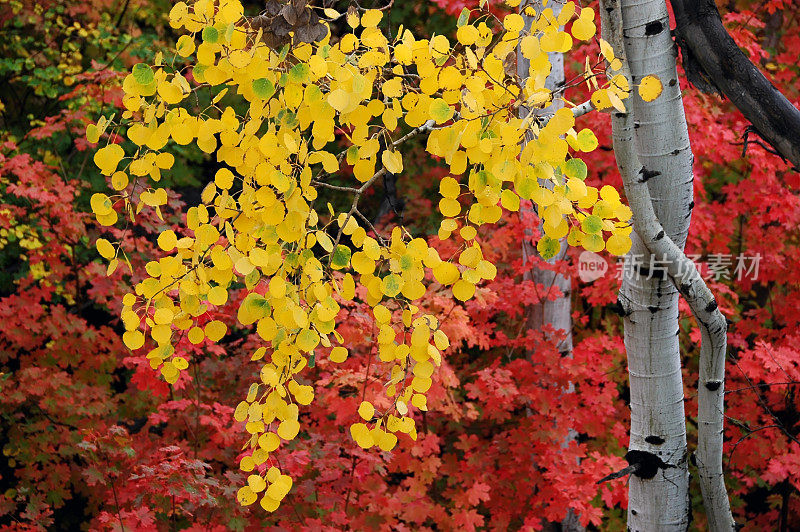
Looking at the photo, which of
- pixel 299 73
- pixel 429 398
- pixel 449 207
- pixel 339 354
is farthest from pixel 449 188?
pixel 429 398

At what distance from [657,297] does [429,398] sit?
1603 mm

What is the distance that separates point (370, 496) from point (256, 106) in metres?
2.54

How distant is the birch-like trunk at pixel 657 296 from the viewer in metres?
1.92

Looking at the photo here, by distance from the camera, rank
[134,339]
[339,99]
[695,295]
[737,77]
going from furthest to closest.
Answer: [695,295]
[737,77]
[134,339]
[339,99]

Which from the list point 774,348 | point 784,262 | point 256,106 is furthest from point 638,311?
point 784,262

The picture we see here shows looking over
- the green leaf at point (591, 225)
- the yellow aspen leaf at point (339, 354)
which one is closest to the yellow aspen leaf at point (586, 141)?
the green leaf at point (591, 225)

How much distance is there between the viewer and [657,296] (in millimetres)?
2061

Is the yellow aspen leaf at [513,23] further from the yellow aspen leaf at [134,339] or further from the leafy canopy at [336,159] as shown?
the yellow aspen leaf at [134,339]

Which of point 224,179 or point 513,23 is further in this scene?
point 224,179

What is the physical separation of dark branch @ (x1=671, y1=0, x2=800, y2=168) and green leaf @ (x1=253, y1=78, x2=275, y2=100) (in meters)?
1.21

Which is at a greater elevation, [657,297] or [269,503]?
[657,297]

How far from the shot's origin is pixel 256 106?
138 centimetres

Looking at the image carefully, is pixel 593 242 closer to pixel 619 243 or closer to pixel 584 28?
pixel 619 243

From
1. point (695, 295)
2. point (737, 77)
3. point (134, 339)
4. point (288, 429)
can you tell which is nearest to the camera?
point (288, 429)
